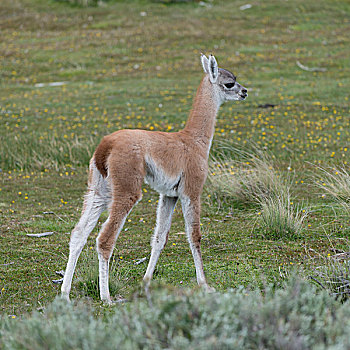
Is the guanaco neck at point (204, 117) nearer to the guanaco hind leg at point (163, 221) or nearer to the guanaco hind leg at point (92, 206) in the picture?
the guanaco hind leg at point (163, 221)

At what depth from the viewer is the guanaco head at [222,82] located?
7.52 meters

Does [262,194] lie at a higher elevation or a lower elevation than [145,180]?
lower

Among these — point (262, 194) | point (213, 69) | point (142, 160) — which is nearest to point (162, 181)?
point (142, 160)

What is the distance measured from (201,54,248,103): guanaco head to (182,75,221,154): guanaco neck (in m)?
0.10

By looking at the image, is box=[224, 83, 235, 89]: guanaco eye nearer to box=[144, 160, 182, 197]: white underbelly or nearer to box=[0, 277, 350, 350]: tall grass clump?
box=[144, 160, 182, 197]: white underbelly

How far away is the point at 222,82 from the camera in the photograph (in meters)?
7.69

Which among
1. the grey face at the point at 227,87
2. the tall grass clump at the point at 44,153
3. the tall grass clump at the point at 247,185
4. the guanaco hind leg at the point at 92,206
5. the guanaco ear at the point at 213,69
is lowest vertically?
the tall grass clump at the point at 44,153

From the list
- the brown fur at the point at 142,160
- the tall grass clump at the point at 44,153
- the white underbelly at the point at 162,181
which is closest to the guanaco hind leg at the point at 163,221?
the white underbelly at the point at 162,181

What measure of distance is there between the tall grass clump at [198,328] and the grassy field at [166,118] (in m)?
1.50

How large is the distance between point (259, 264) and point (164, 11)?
28.6m

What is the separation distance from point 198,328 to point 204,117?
414 centimetres

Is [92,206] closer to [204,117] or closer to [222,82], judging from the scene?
[204,117]

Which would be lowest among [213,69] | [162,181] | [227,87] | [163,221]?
[163,221]

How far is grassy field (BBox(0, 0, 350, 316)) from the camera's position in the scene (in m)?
7.62
